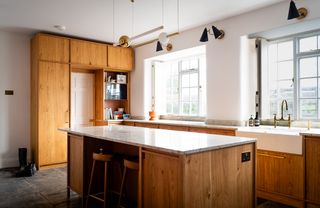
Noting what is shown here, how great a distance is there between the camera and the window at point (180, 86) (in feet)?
17.7

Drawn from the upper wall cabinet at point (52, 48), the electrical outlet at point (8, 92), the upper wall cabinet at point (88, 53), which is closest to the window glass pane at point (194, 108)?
the upper wall cabinet at point (88, 53)

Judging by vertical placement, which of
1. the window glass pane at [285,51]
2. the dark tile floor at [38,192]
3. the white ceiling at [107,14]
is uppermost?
the white ceiling at [107,14]

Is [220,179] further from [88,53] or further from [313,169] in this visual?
[88,53]

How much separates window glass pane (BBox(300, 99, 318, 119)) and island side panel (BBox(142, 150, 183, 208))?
2634 mm

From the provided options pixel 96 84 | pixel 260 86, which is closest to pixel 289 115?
pixel 260 86

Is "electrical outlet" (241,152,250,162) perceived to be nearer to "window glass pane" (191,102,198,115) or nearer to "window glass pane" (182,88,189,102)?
"window glass pane" (191,102,198,115)

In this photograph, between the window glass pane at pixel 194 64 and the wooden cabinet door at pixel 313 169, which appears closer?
the wooden cabinet door at pixel 313 169

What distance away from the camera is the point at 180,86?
5.86 meters

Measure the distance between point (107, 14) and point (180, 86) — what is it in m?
2.40

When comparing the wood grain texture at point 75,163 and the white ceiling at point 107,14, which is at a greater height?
the white ceiling at point 107,14

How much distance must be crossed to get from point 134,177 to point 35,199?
132 cm

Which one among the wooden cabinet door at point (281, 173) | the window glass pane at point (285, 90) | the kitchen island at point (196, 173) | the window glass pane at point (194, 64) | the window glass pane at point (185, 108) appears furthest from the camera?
the window glass pane at point (185, 108)

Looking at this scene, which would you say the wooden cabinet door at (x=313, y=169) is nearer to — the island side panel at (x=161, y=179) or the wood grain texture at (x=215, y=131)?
the wood grain texture at (x=215, y=131)

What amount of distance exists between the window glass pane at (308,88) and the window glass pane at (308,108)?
72 millimetres
